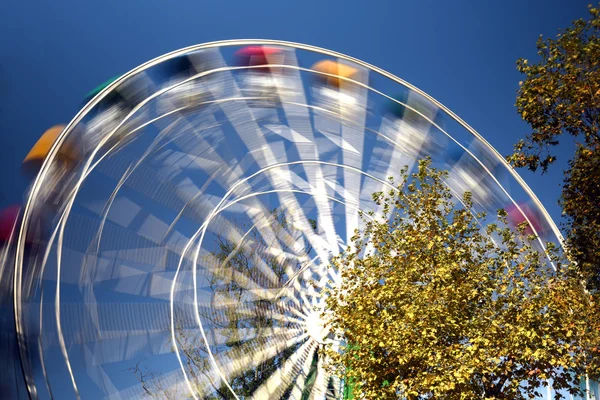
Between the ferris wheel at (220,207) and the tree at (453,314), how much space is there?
170 centimetres

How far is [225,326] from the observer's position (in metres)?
15.8

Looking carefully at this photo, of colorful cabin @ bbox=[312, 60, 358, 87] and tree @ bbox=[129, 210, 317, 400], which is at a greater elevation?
colorful cabin @ bbox=[312, 60, 358, 87]

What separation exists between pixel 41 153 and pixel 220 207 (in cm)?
592

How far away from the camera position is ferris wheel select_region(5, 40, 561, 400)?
1009 cm

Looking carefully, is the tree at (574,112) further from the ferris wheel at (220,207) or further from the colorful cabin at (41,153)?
the colorful cabin at (41,153)

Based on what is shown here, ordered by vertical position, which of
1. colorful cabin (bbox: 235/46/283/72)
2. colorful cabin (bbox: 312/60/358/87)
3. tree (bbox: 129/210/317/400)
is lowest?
tree (bbox: 129/210/317/400)

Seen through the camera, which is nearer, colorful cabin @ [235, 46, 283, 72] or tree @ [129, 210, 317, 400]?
colorful cabin @ [235, 46, 283, 72]

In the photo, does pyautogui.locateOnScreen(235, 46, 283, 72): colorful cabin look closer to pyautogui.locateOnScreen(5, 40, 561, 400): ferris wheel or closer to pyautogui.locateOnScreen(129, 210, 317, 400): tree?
pyautogui.locateOnScreen(5, 40, 561, 400): ferris wheel

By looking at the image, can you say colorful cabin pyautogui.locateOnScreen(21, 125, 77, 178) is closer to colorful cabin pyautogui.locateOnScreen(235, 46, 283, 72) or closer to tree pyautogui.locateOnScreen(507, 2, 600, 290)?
colorful cabin pyautogui.locateOnScreen(235, 46, 283, 72)

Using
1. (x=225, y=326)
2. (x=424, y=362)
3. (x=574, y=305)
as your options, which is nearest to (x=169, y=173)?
(x=225, y=326)

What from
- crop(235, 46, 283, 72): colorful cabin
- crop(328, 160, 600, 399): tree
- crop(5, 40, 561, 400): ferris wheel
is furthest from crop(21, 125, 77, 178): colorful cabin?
crop(328, 160, 600, 399): tree

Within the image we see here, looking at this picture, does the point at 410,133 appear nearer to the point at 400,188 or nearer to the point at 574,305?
the point at 400,188

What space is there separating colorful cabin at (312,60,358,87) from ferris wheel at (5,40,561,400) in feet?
0.11

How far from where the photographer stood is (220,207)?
15.2 m
